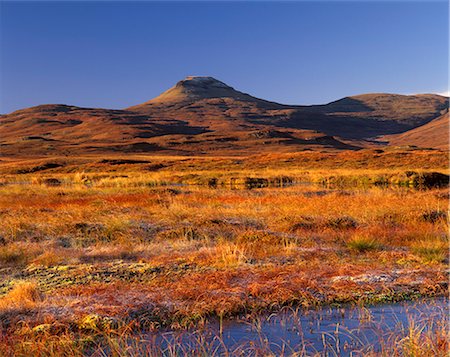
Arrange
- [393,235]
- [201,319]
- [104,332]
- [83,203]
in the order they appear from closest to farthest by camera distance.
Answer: [104,332] < [201,319] < [393,235] < [83,203]

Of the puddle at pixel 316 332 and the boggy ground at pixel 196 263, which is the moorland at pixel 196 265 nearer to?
the boggy ground at pixel 196 263

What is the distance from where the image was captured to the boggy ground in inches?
298

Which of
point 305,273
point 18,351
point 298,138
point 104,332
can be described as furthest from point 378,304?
point 298,138

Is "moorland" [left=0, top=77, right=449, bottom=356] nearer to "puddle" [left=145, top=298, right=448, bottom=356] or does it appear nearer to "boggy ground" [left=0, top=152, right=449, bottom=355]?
"boggy ground" [left=0, top=152, right=449, bottom=355]

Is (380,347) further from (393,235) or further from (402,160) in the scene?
(402,160)

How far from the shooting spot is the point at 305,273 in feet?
32.2

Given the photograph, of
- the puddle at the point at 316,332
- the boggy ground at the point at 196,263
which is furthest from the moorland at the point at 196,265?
the puddle at the point at 316,332

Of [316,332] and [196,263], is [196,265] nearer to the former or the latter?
[196,263]

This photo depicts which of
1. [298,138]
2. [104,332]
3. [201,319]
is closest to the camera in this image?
[104,332]

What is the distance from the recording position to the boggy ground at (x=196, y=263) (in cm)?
758

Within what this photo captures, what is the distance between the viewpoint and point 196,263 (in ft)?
36.4

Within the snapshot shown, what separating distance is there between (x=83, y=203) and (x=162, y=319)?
1731 cm

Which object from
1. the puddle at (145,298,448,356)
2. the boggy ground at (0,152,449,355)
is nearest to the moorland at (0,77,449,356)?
the boggy ground at (0,152,449,355)

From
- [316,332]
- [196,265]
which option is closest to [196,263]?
[196,265]
